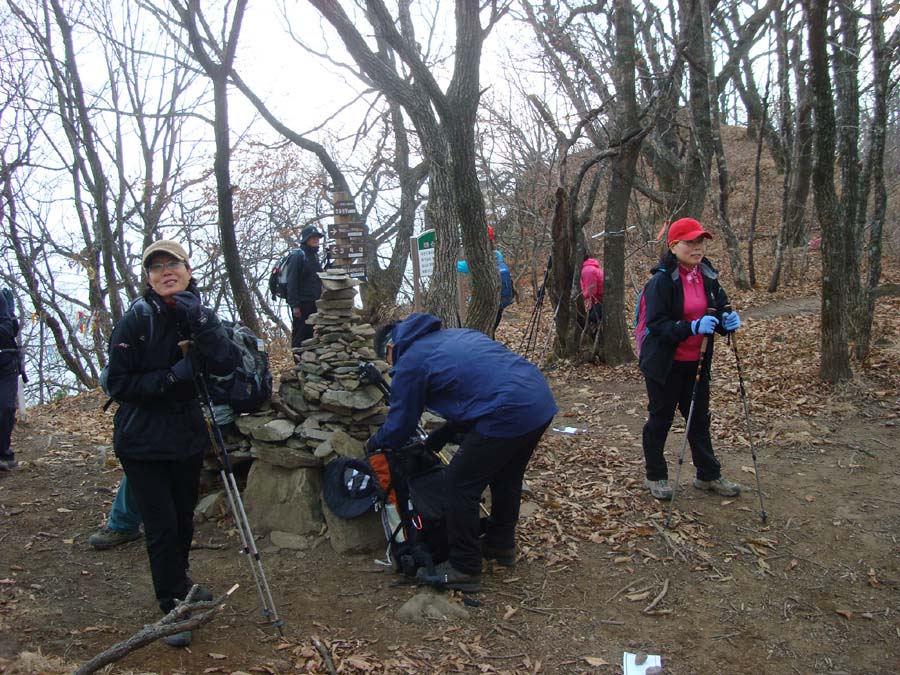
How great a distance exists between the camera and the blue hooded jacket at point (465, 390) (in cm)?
370

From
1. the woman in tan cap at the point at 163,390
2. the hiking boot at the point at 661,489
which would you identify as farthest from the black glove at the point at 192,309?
the hiking boot at the point at 661,489

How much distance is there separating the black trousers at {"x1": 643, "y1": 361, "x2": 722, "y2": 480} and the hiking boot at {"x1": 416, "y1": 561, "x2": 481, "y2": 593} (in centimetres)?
181

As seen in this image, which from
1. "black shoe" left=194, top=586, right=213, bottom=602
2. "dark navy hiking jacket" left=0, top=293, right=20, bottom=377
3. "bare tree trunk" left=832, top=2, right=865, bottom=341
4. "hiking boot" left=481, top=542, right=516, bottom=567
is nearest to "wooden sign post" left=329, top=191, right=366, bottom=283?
"dark navy hiking jacket" left=0, top=293, right=20, bottom=377

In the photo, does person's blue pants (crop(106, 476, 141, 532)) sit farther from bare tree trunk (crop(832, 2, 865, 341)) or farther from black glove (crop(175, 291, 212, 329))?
bare tree trunk (crop(832, 2, 865, 341))

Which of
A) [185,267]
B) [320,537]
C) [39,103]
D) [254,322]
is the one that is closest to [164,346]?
[185,267]

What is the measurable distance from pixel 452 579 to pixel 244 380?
191 centimetres

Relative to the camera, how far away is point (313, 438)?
196 inches

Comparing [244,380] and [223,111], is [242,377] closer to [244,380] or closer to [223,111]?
[244,380]

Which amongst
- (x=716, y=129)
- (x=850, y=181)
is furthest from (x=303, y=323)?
(x=716, y=129)

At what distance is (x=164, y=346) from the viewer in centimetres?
348

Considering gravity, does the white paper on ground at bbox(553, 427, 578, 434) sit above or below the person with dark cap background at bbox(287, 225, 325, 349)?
below

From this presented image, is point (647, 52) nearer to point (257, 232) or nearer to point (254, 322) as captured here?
point (257, 232)

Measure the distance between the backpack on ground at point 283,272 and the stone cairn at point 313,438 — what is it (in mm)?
2664

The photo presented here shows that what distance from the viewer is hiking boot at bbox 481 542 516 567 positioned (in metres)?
4.24
